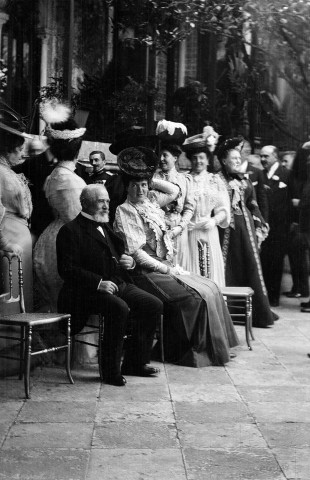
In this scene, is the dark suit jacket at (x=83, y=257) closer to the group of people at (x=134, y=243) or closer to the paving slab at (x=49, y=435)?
the group of people at (x=134, y=243)

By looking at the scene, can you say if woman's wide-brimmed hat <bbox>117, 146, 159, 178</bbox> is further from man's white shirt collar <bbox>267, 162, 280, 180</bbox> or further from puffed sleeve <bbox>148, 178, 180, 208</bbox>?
man's white shirt collar <bbox>267, 162, 280, 180</bbox>

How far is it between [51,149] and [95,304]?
1.66 metres

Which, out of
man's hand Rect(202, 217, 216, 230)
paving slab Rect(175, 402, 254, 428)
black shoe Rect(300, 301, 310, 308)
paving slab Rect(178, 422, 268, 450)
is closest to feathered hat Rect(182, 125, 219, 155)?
man's hand Rect(202, 217, 216, 230)

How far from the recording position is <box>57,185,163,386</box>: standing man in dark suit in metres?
6.73

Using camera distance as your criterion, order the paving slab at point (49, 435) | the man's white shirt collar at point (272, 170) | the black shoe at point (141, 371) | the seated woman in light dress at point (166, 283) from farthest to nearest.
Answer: the man's white shirt collar at point (272, 170) < the seated woman in light dress at point (166, 283) < the black shoe at point (141, 371) < the paving slab at point (49, 435)

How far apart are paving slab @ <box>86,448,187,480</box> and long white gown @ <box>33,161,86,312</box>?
256cm

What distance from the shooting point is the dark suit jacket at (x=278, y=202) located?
36.9 feet

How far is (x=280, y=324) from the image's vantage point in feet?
32.4

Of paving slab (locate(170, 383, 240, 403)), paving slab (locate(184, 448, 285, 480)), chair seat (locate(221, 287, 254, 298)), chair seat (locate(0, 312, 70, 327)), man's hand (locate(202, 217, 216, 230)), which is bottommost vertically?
paving slab (locate(184, 448, 285, 480))

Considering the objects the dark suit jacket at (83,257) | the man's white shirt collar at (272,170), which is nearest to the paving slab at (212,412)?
the dark suit jacket at (83,257)

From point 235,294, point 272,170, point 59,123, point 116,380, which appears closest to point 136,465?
point 116,380

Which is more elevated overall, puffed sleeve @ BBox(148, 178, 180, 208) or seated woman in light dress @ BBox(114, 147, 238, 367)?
puffed sleeve @ BBox(148, 178, 180, 208)

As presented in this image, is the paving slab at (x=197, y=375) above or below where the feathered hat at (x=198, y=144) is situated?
below

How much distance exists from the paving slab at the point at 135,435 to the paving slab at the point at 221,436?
0.25ft
